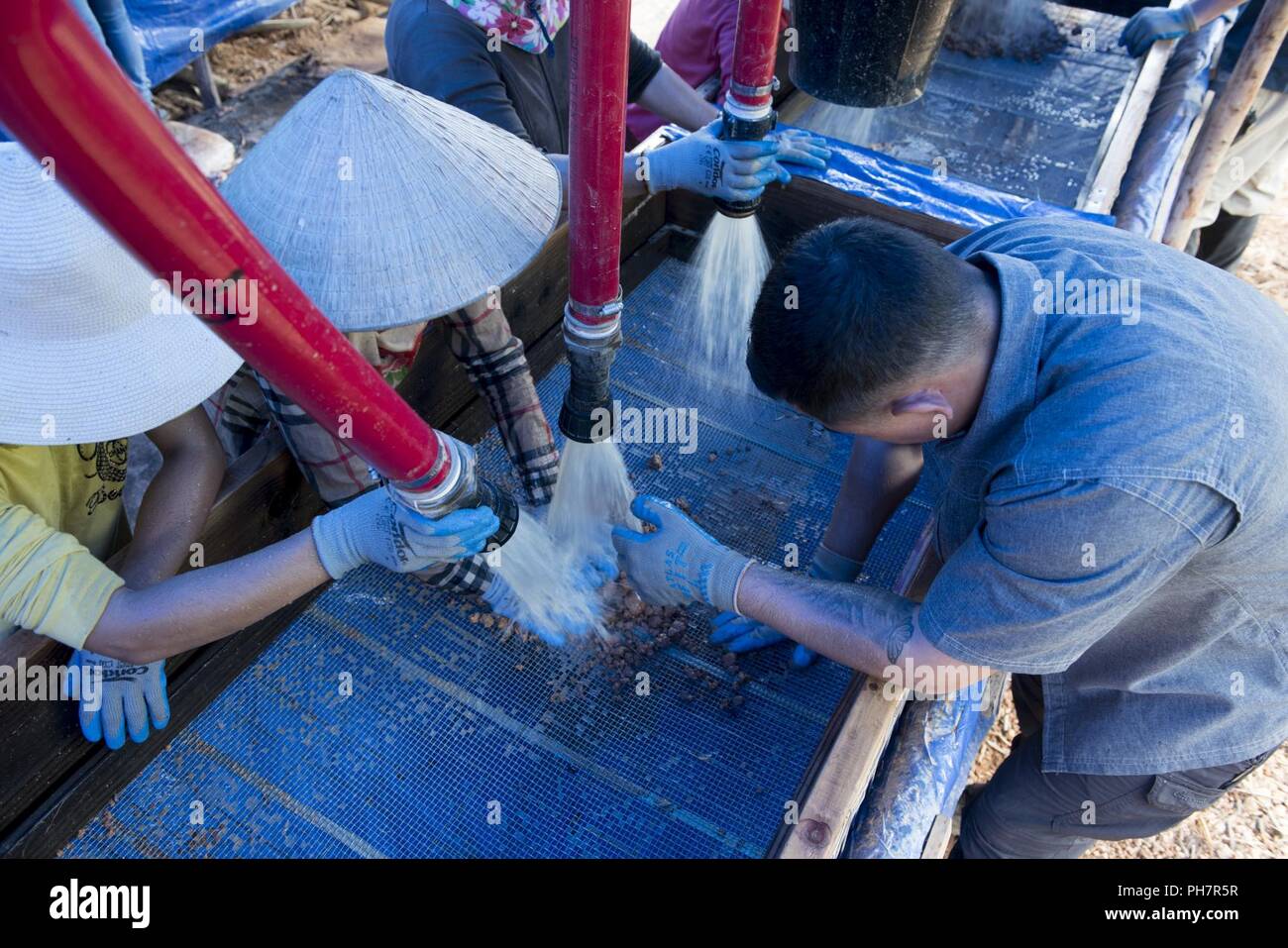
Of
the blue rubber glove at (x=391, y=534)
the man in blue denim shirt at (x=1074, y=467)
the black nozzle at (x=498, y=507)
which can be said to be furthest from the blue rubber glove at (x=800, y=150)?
the blue rubber glove at (x=391, y=534)

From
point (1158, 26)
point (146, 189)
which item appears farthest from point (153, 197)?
point (1158, 26)

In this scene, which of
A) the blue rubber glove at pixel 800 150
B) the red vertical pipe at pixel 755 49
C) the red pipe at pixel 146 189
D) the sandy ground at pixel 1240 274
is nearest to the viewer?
the red pipe at pixel 146 189

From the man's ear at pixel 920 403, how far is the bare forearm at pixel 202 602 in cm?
121

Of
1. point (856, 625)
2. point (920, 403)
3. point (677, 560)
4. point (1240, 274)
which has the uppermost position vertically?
point (920, 403)

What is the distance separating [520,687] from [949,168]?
11.5 feet

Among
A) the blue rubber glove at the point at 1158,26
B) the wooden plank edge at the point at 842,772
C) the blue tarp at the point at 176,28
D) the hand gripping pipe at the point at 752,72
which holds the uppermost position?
the hand gripping pipe at the point at 752,72

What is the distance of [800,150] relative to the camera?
297 cm

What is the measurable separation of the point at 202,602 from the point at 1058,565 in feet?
5.33

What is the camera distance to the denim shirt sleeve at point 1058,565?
4.56ft

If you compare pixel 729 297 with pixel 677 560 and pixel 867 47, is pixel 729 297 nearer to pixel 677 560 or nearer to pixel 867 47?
pixel 867 47

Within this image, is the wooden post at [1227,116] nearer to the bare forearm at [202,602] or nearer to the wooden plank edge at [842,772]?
the wooden plank edge at [842,772]

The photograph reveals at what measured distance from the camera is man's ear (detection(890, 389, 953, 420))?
1581mm

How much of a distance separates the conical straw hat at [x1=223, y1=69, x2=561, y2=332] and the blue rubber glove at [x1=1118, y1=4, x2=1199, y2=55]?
4012 millimetres

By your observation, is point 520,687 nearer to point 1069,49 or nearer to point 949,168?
point 949,168
